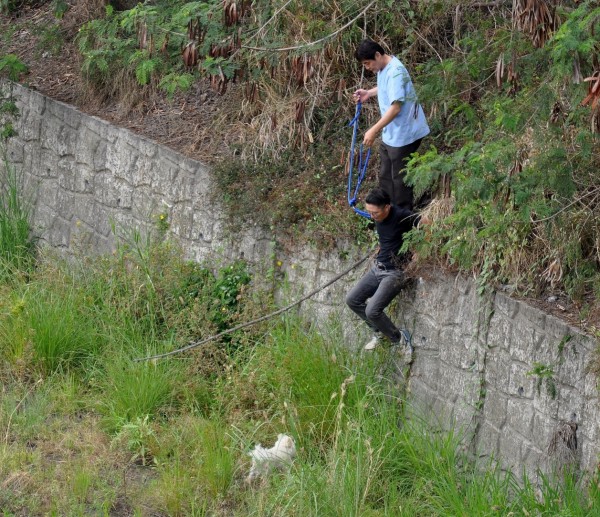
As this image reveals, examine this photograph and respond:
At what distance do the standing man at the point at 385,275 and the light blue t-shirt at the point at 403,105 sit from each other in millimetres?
657

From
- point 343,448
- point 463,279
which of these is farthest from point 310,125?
point 343,448

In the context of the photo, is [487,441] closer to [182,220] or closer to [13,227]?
[182,220]

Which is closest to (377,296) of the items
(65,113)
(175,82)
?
(175,82)

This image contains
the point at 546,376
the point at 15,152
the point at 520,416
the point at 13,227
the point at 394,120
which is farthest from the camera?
the point at 15,152

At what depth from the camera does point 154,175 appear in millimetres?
10344

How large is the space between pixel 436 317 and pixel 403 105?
5.38ft

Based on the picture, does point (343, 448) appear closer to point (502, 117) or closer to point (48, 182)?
point (502, 117)

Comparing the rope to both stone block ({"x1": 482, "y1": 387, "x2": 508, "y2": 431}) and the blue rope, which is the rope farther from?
stone block ({"x1": 482, "y1": 387, "x2": 508, "y2": 431})

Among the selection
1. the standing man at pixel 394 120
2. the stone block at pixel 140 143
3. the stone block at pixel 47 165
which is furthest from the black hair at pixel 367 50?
the stone block at pixel 47 165

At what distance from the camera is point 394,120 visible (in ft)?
25.4

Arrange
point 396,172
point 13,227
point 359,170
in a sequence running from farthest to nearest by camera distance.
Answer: point 13,227 < point 359,170 < point 396,172

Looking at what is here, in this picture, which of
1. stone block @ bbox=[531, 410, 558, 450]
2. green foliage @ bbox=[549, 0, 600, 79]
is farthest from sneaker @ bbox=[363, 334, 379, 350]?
green foliage @ bbox=[549, 0, 600, 79]

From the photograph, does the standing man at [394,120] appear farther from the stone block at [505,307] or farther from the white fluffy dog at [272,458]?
the white fluffy dog at [272,458]

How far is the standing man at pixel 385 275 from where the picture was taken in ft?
24.0
